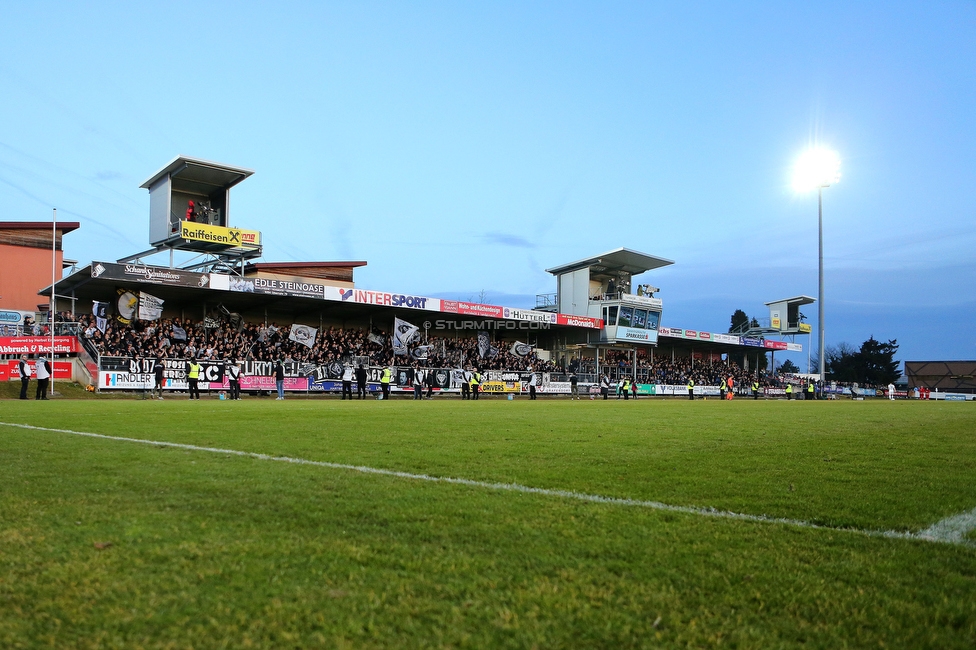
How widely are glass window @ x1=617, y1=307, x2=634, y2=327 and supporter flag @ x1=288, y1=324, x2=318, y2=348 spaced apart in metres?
25.2

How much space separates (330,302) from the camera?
3712 cm

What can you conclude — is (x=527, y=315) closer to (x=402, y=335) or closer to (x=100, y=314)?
(x=402, y=335)

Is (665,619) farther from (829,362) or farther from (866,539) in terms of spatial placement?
(829,362)

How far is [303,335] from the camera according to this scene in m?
36.8

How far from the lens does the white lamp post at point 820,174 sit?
47031mm

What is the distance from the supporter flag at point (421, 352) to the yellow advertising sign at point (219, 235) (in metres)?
10.9

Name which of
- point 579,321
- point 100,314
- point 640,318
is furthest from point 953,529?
point 640,318

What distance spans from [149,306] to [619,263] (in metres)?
37.2

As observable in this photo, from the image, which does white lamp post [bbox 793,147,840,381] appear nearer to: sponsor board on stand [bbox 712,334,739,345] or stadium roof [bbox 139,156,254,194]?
Result: sponsor board on stand [bbox 712,334,739,345]

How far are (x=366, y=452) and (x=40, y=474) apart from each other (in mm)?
2915

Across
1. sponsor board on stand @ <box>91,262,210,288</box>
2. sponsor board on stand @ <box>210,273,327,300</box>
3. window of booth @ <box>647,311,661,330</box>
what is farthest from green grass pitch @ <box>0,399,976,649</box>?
window of booth @ <box>647,311,661,330</box>

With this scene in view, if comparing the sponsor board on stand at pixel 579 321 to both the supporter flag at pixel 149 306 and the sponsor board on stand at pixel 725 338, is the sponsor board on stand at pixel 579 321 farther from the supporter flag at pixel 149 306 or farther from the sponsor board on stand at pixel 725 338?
the supporter flag at pixel 149 306

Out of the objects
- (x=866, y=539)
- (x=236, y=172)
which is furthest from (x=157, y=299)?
(x=866, y=539)

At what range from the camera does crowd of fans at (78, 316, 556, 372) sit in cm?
3017
